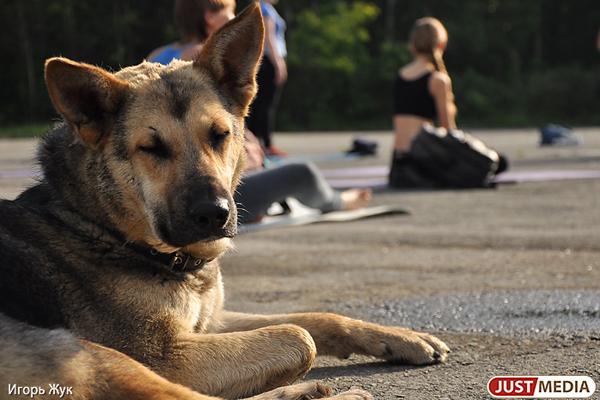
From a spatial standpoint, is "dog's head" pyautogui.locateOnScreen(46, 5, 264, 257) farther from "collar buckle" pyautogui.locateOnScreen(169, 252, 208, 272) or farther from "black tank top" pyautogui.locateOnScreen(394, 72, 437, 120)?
"black tank top" pyautogui.locateOnScreen(394, 72, 437, 120)

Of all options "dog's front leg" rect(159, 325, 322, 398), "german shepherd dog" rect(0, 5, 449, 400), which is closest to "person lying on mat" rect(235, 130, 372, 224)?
"german shepherd dog" rect(0, 5, 449, 400)

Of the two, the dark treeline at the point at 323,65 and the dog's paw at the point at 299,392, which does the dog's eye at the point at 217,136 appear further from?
the dark treeline at the point at 323,65

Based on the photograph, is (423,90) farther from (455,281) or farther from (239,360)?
(239,360)

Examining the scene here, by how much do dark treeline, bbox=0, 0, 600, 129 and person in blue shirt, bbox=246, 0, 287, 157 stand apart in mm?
22965

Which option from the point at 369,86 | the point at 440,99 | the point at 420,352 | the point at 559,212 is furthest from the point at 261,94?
the point at 369,86

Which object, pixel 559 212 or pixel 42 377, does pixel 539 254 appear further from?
pixel 42 377

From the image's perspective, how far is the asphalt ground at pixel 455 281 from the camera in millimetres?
4215

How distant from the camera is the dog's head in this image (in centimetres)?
395

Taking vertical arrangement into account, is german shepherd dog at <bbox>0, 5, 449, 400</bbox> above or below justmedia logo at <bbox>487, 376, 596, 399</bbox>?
above

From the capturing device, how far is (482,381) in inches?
157

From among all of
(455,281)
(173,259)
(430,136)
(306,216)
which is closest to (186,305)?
(173,259)

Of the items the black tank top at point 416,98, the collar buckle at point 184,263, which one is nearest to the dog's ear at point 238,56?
the collar buckle at point 184,263

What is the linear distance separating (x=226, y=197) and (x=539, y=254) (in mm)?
3980

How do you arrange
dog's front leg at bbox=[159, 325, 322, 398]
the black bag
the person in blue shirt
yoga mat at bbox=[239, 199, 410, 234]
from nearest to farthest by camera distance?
dog's front leg at bbox=[159, 325, 322, 398] → yoga mat at bbox=[239, 199, 410, 234] → the black bag → the person in blue shirt
